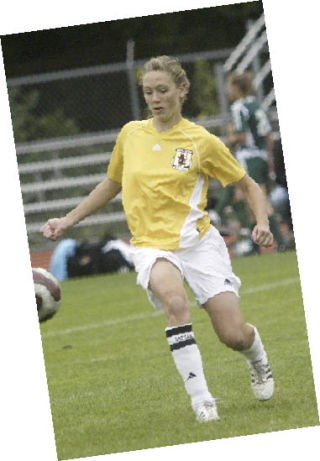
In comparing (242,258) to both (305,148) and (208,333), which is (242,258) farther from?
(305,148)

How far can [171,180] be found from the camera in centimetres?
593

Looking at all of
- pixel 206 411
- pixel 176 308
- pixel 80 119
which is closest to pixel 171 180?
pixel 176 308

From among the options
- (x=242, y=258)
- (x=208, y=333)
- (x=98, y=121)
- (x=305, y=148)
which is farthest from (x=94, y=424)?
(x=98, y=121)

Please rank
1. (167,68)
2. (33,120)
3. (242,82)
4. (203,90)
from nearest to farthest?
1. (167,68)
2. (242,82)
3. (33,120)
4. (203,90)

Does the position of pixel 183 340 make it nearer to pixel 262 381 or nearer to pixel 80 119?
pixel 262 381

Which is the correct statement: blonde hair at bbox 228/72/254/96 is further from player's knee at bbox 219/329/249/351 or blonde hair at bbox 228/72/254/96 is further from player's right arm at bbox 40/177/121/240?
player's knee at bbox 219/329/249/351

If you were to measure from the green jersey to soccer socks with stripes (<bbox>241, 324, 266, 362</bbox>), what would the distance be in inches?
301

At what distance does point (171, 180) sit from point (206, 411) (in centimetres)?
117

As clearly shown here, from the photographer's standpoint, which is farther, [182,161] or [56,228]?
[56,228]

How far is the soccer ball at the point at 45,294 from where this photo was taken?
669cm

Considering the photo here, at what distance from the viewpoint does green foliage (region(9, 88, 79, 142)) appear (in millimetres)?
18578

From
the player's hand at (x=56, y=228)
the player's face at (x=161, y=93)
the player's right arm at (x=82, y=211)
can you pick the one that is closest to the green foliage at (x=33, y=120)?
the player's right arm at (x=82, y=211)

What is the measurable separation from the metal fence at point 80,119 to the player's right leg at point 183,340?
460 inches

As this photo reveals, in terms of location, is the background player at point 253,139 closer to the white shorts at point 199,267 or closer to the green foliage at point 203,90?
the green foliage at point 203,90
